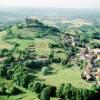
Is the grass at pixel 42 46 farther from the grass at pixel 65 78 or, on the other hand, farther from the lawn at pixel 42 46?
the grass at pixel 65 78

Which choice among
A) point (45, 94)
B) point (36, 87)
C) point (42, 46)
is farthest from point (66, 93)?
point (42, 46)

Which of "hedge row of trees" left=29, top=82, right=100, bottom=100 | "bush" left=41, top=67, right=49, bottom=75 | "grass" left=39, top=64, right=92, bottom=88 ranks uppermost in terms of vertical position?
"hedge row of trees" left=29, top=82, right=100, bottom=100

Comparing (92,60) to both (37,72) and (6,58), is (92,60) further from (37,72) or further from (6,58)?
(6,58)

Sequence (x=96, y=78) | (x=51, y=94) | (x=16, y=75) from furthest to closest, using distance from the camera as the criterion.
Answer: (x=96, y=78), (x=16, y=75), (x=51, y=94)

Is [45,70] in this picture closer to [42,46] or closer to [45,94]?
[45,94]

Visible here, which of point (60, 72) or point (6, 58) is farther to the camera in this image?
point (6, 58)

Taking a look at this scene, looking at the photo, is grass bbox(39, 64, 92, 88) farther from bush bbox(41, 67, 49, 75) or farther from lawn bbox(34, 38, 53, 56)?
lawn bbox(34, 38, 53, 56)

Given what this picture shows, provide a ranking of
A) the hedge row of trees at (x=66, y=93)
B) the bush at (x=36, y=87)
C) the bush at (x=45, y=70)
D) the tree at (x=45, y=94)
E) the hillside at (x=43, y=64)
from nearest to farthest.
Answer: the tree at (x=45, y=94) < the hedge row of trees at (x=66, y=93) < the hillside at (x=43, y=64) < the bush at (x=36, y=87) < the bush at (x=45, y=70)

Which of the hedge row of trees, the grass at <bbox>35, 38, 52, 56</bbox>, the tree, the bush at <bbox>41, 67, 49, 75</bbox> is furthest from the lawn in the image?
the tree

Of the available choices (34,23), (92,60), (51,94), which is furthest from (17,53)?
(34,23)

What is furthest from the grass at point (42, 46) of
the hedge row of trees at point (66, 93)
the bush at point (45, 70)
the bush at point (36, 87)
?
the hedge row of trees at point (66, 93)

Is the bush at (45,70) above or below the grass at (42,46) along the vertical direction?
below
